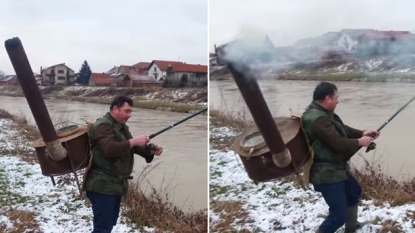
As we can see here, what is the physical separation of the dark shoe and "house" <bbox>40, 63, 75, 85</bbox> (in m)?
2.09

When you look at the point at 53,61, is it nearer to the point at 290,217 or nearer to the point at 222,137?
the point at 222,137

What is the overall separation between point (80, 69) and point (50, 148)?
117 centimetres

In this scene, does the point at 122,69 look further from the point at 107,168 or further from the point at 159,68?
the point at 107,168

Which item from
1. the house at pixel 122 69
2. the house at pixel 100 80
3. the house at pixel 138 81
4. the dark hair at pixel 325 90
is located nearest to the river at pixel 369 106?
the house at pixel 138 81

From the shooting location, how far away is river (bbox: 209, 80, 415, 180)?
337cm

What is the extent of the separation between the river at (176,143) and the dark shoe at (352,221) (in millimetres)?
1186

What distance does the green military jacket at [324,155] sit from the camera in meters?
2.29

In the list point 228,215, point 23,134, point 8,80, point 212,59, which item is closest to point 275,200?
point 228,215

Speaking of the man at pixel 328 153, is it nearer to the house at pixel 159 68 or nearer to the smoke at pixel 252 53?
the smoke at pixel 252 53

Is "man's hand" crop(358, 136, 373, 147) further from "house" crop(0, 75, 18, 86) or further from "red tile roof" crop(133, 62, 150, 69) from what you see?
"house" crop(0, 75, 18, 86)

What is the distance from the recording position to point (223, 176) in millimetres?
3713

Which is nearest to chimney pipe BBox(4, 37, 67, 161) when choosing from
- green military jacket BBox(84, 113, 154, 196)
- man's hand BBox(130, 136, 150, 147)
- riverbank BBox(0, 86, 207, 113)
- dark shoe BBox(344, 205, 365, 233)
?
green military jacket BBox(84, 113, 154, 196)

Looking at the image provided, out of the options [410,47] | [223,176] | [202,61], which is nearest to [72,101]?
[202,61]

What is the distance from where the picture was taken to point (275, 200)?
3.36 meters
